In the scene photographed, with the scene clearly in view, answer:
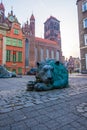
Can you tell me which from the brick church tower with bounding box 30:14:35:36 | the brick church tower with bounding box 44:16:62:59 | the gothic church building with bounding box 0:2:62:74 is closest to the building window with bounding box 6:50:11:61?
the gothic church building with bounding box 0:2:62:74

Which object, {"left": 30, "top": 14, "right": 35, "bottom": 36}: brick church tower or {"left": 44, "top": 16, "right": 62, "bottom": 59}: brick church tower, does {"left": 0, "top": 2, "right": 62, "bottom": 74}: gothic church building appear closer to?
{"left": 30, "top": 14, "right": 35, "bottom": 36}: brick church tower

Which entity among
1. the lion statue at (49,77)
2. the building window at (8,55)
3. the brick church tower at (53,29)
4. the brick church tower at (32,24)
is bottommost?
the lion statue at (49,77)

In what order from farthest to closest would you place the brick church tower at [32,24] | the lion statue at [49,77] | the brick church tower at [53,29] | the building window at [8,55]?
1. the brick church tower at [53,29]
2. the brick church tower at [32,24]
3. the building window at [8,55]
4. the lion statue at [49,77]

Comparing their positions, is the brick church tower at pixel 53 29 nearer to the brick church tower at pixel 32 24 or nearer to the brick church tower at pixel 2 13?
the brick church tower at pixel 32 24

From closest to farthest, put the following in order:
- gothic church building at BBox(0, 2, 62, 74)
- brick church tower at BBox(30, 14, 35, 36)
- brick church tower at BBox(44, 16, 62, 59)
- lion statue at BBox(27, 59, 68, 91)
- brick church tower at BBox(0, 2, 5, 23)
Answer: lion statue at BBox(27, 59, 68, 91) → gothic church building at BBox(0, 2, 62, 74) → brick church tower at BBox(0, 2, 5, 23) → brick church tower at BBox(30, 14, 35, 36) → brick church tower at BBox(44, 16, 62, 59)

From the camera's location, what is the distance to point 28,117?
2.30 meters

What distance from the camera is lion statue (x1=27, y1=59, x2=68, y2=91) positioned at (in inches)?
209

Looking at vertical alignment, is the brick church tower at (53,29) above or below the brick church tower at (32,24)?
above

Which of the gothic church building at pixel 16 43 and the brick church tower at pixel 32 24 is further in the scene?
the brick church tower at pixel 32 24

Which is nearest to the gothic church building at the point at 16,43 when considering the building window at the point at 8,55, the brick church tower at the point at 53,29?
the building window at the point at 8,55

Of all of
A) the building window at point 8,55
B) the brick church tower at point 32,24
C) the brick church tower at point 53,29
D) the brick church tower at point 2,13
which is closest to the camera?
the building window at point 8,55

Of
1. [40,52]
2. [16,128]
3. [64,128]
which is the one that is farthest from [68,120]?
[40,52]

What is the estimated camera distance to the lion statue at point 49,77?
532 centimetres

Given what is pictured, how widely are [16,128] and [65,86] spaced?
15.2 feet
